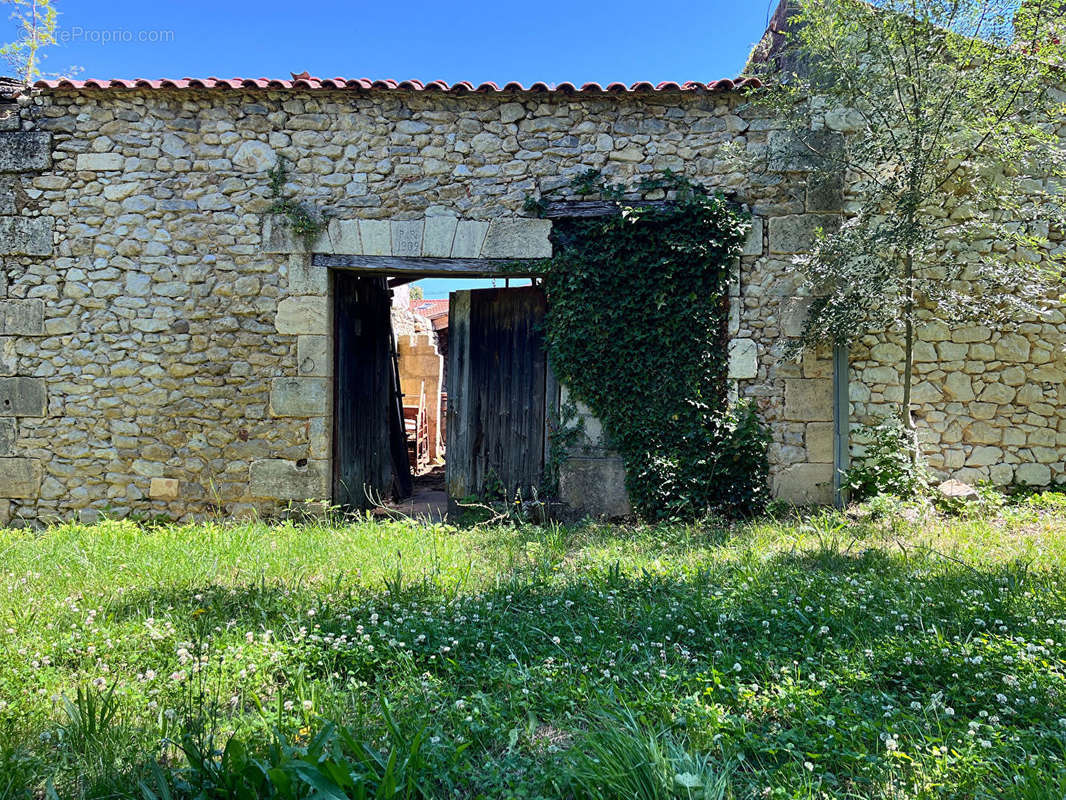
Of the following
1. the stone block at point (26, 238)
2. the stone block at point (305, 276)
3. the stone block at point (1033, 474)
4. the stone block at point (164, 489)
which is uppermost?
the stone block at point (26, 238)

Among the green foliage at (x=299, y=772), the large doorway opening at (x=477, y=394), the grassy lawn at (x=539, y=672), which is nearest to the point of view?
the green foliage at (x=299, y=772)

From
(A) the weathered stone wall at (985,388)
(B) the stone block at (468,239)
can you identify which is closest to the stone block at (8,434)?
(B) the stone block at (468,239)

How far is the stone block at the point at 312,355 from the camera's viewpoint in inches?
228

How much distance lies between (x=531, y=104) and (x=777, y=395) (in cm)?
333

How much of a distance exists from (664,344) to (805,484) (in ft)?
5.60

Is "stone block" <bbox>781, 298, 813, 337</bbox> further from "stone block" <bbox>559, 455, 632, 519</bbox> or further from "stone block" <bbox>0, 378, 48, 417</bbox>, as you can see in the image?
"stone block" <bbox>0, 378, 48, 417</bbox>

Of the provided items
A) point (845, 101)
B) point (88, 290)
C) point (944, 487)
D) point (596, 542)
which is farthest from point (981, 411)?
point (88, 290)

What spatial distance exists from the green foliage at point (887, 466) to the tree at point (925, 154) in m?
0.22

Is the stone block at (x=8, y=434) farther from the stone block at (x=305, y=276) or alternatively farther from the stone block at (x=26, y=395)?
the stone block at (x=305, y=276)

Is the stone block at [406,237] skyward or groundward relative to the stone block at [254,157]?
groundward

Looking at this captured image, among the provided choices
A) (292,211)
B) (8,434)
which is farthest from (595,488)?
(8,434)

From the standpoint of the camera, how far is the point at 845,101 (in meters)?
5.40

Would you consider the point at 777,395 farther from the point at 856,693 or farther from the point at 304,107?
the point at 304,107

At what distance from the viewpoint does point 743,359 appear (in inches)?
225
